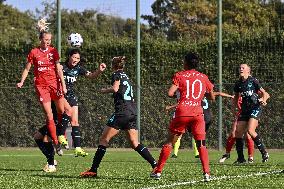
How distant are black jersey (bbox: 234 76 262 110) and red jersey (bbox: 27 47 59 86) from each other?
4.17 m

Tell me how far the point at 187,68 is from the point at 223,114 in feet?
51.3

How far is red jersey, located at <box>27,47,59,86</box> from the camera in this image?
14.7 meters

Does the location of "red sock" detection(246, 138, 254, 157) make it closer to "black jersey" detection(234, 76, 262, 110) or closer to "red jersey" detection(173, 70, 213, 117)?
"black jersey" detection(234, 76, 262, 110)

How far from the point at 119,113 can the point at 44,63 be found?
2.86 meters

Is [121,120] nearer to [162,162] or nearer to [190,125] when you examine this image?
[162,162]

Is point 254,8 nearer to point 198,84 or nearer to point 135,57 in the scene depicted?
point 135,57

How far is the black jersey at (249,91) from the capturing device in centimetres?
1705

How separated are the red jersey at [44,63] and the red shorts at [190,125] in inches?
149

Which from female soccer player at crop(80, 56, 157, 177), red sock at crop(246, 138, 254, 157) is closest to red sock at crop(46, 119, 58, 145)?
female soccer player at crop(80, 56, 157, 177)

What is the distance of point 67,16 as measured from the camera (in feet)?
113

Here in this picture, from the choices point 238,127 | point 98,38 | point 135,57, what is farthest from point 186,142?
point 238,127

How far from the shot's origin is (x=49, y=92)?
14867 mm

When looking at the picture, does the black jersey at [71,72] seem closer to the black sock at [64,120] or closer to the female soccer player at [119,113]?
the black sock at [64,120]

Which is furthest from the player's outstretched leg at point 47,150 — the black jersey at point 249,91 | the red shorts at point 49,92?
the black jersey at point 249,91
